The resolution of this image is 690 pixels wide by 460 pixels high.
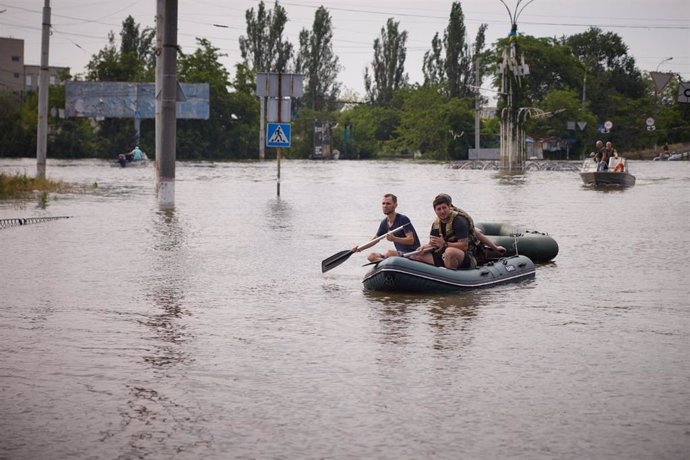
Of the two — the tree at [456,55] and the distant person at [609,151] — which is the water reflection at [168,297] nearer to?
the distant person at [609,151]

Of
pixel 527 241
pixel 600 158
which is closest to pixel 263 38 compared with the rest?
pixel 600 158

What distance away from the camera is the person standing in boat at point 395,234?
49.3 feet

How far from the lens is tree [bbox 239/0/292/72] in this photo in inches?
4759

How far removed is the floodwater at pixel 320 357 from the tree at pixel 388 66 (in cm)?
10995

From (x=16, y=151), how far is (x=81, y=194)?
209 ft

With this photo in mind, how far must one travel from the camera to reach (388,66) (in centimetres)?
13425

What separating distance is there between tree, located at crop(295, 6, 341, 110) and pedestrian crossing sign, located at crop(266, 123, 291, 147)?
93096mm

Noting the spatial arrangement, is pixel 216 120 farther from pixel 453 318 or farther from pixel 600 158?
pixel 453 318

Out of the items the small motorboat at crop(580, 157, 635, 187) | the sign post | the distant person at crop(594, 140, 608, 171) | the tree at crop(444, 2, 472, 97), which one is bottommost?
the small motorboat at crop(580, 157, 635, 187)

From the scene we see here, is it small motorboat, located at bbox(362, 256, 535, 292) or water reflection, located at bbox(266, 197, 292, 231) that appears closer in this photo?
small motorboat, located at bbox(362, 256, 535, 292)

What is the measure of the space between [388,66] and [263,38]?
729 inches

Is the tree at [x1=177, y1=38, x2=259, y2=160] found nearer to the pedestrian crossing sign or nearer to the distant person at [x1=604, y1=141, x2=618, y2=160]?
the distant person at [x1=604, y1=141, x2=618, y2=160]

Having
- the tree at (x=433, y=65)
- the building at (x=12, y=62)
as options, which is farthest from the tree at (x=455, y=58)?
the building at (x=12, y=62)

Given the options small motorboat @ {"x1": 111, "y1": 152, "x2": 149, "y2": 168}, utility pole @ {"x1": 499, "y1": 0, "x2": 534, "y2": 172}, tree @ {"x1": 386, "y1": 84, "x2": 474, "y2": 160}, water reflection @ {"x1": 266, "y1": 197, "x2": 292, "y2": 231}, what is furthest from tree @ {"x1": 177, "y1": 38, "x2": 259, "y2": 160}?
water reflection @ {"x1": 266, "y1": 197, "x2": 292, "y2": 231}
